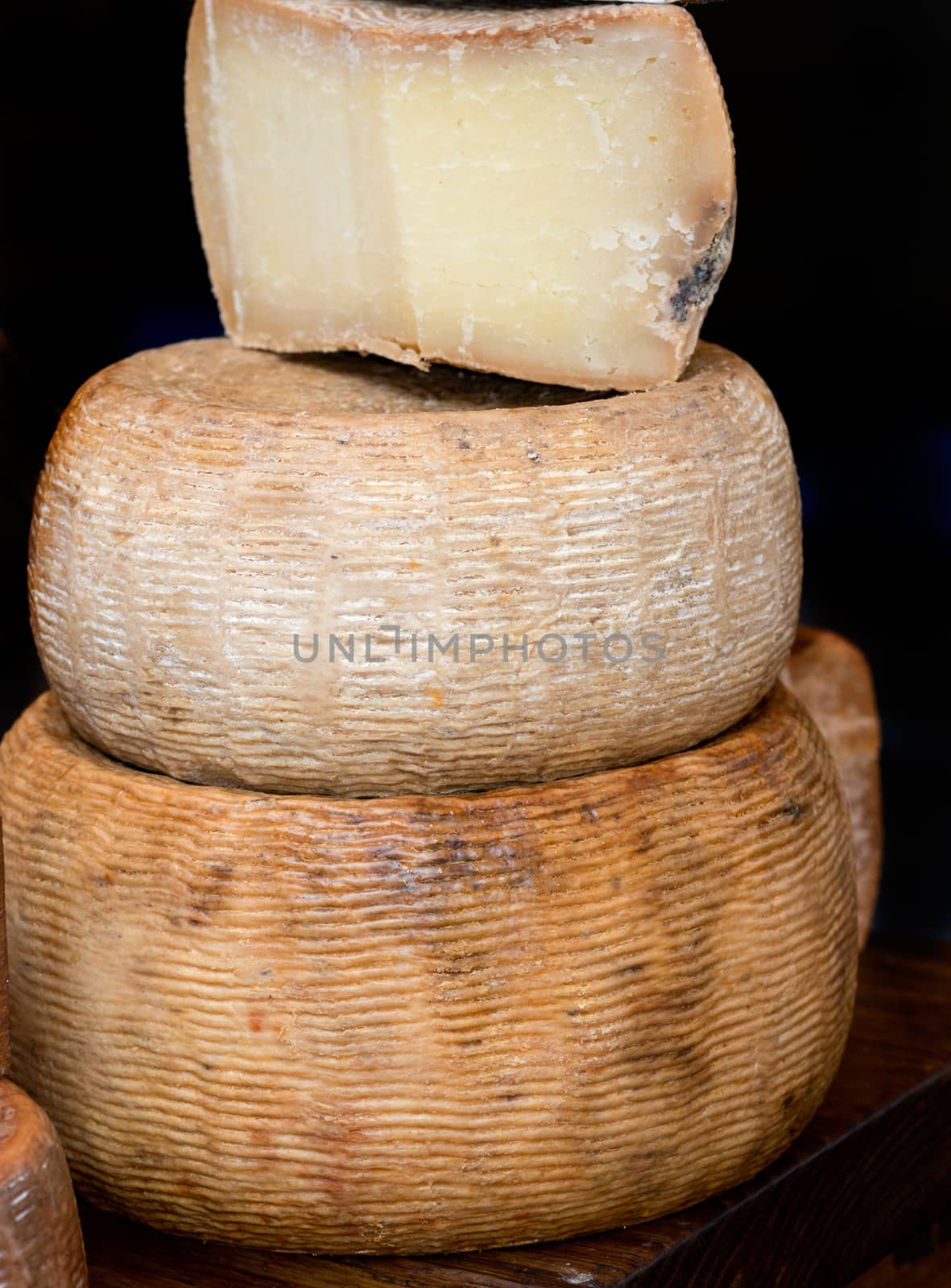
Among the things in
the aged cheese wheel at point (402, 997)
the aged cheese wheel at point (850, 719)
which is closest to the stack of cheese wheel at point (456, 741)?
the aged cheese wheel at point (402, 997)

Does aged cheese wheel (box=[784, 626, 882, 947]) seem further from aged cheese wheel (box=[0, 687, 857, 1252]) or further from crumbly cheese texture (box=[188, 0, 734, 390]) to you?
crumbly cheese texture (box=[188, 0, 734, 390])

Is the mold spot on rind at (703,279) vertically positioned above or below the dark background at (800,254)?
above

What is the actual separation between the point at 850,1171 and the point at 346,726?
36.2 inches

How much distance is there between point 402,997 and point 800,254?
2.46m

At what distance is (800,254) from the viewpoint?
4.01 metres

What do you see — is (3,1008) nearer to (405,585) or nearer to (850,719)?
(405,585)

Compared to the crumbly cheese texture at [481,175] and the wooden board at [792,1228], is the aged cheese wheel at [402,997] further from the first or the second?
the crumbly cheese texture at [481,175]

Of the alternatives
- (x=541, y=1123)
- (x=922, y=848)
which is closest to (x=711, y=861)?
(x=541, y=1123)

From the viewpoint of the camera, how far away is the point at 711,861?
6.97 feet

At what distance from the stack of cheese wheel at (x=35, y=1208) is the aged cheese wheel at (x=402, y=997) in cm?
23

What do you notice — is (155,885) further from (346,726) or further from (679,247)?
(679,247)

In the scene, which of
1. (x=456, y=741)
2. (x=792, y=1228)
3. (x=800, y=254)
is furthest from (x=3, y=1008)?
(x=800, y=254)

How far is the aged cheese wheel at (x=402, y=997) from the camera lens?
200cm

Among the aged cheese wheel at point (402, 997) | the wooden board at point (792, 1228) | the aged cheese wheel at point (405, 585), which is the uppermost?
the aged cheese wheel at point (405, 585)
